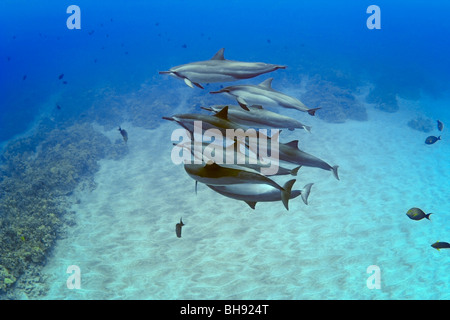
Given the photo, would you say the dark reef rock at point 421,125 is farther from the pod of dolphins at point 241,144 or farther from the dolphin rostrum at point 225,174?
the dolphin rostrum at point 225,174

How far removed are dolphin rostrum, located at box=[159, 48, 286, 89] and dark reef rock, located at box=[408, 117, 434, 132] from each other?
19429 mm

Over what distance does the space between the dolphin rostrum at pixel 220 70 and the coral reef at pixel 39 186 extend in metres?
6.66

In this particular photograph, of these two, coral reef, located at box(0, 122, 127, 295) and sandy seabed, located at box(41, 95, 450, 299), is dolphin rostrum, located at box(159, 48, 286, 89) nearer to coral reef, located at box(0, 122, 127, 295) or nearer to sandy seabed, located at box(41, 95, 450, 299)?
sandy seabed, located at box(41, 95, 450, 299)

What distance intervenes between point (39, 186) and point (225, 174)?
10980 mm

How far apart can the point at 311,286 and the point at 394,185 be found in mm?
6722

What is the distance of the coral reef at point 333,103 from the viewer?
59.3ft

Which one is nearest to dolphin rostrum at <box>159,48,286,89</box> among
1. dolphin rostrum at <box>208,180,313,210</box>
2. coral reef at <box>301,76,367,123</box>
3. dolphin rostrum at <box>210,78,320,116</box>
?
dolphin rostrum at <box>210,78,320,116</box>

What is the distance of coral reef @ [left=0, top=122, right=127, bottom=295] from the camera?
22.1ft

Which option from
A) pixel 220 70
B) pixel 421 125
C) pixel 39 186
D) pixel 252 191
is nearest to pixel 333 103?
pixel 421 125

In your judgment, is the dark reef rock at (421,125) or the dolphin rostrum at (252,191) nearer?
the dolphin rostrum at (252,191)

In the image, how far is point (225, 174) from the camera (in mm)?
1682

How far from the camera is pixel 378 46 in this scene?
60.0 metres

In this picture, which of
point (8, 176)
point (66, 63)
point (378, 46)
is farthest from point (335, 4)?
point (8, 176)

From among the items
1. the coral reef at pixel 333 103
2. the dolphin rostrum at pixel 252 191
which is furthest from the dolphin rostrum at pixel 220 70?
the coral reef at pixel 333 103
